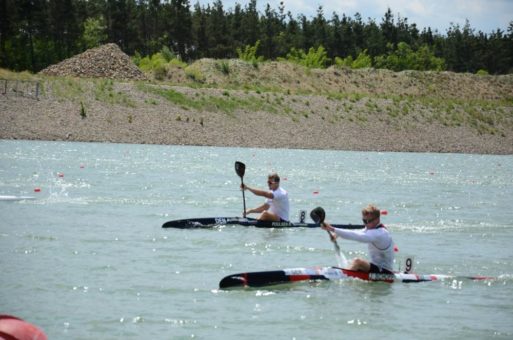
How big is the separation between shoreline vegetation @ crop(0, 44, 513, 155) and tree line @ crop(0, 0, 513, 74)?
19468mm

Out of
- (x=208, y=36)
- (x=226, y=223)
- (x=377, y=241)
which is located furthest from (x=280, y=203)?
(x=208, y=36)

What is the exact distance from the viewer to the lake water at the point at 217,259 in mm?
13758

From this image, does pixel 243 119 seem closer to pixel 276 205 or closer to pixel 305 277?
pixel 276 205

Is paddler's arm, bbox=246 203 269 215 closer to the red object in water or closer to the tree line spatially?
the red object in water

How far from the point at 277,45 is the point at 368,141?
66.3m

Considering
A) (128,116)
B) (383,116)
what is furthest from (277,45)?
(128,116)

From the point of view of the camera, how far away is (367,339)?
1316cm

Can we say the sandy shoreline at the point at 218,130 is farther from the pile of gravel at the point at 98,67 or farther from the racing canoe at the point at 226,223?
the racing canoe at the point at 226,223

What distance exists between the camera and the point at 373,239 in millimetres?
16609

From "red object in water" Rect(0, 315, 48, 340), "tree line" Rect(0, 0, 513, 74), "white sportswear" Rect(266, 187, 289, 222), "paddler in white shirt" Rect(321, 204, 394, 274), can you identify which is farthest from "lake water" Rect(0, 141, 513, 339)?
"tree line" Rect(0, 0, 513, 74)

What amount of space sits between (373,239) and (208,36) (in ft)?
386

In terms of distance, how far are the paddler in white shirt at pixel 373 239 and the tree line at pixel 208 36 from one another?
80102mm

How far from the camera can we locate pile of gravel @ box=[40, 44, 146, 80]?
255 feet

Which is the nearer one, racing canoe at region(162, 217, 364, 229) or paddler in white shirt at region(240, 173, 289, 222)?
racing canoe at region(162, 217, 364, 229)
